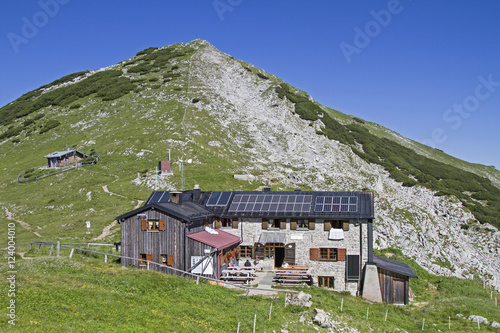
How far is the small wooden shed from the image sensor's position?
35897 mm

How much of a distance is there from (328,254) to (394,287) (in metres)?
6.58

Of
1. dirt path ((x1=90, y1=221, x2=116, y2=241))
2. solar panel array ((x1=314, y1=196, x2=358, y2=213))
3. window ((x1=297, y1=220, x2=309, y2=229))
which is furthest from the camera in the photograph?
dirt path ((x1=90, y1=221, x2=116, y2=241))

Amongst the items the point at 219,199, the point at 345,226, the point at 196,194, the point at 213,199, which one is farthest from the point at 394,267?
the point at 196,194

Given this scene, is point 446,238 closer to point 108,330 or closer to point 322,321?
point 322,321

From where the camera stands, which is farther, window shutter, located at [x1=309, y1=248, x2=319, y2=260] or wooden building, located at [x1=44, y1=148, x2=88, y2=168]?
wooden building, located at [x1=44, y1=148, x2=88, y2=168]

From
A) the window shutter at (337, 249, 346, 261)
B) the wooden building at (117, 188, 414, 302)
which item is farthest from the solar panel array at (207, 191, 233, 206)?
the window shutter at (337, 249, 346, 261)

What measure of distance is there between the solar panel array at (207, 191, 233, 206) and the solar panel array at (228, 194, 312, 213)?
0.86 metres

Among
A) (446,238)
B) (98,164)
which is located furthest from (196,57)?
(446,238)

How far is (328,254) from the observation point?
3806 centimetres

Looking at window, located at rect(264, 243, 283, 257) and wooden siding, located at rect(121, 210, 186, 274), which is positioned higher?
wooden siding, located at rect(121, 210, 186, 274)

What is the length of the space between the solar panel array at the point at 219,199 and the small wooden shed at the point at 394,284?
55.1 ft

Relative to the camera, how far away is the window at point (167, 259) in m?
34.5

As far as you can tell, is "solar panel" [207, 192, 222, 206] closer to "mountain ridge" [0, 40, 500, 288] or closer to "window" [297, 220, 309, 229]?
"window" [297, 220, 309, 229]

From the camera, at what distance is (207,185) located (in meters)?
61.7
